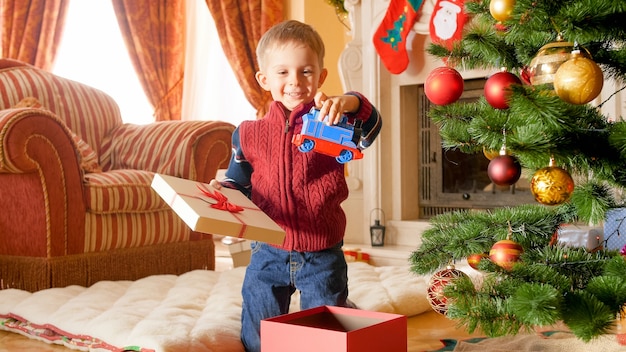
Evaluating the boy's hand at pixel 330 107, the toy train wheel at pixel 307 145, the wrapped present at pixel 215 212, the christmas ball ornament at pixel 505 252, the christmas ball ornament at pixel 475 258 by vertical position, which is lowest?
the christmas ball ornament at pixel 475 258

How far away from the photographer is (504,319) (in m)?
1.07

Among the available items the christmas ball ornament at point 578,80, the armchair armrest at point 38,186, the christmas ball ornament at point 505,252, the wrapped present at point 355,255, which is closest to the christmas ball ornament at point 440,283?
the christmas ball ornament at point 505,252

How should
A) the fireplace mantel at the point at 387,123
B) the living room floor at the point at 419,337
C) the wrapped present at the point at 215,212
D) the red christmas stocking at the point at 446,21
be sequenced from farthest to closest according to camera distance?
the fireplace mantel at the point at 387,123, the red christmas stocking at the point at 446,21, the living room floor at the point at 419,337, the wrapped present at the point at 215,212

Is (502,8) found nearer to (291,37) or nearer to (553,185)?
(553,185)

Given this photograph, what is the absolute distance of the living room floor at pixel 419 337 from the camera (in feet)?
6.13

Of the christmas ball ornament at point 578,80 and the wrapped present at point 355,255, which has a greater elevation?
the christmas ball ornament at point 578,80

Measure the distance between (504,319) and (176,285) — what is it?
5.24 feet

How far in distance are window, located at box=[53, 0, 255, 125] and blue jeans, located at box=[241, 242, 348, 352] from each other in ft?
10.9

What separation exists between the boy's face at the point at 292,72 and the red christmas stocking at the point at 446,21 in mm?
2023

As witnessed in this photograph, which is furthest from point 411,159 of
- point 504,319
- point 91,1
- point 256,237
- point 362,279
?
point 504,319

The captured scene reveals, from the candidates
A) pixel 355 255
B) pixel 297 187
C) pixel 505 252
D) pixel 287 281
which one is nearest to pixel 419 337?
pixel 287 281

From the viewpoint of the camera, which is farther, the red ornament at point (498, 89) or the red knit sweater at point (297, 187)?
the red knit sweater at point (297, 187)

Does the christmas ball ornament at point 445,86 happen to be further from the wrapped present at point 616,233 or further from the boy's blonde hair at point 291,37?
the wrapped present at point 616,233

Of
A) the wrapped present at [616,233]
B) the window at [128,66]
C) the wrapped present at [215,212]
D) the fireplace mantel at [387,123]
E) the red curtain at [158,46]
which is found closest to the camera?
the wrapped present at [215,212]
